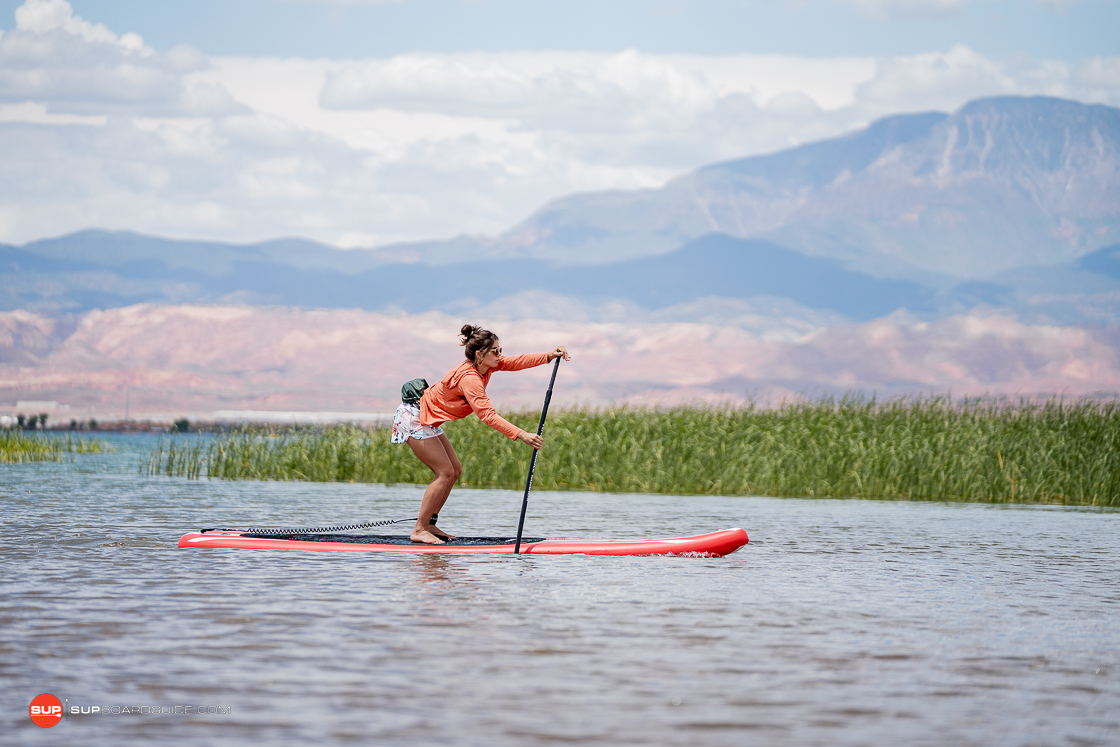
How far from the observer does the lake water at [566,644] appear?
5316 mm

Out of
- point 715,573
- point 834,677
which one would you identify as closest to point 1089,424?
point 715,573

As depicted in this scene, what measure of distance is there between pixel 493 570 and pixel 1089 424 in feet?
48.9

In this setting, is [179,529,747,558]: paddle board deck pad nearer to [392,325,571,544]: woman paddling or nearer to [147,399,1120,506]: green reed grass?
[392,325,571,544]: woman paddling

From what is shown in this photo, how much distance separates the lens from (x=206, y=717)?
535 centimetres

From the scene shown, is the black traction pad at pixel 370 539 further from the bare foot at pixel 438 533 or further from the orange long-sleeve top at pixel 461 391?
the orange long-sleeve top at pixel 461 391

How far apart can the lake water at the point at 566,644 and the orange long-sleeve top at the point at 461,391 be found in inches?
53.7

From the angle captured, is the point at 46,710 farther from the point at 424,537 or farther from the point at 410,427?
the point at 424,537

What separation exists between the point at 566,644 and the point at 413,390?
15.2 feet

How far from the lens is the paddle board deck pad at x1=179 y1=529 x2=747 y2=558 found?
37.6ft

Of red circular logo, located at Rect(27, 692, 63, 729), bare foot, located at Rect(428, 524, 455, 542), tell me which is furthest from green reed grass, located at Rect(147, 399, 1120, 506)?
red circular logo, located at Rect(27, 692, 63, 729)

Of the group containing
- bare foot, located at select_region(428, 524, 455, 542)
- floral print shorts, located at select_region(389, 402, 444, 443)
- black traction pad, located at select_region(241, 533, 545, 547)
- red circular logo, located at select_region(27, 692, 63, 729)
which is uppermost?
floral print shorts, located at select_region(389, 402, 444, 443)

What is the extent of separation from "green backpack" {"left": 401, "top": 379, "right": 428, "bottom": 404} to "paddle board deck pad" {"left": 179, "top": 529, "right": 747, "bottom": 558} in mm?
1386

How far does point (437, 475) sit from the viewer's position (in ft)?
37.2

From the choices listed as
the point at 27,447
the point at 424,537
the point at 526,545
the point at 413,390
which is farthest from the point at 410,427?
the point at 27,447
